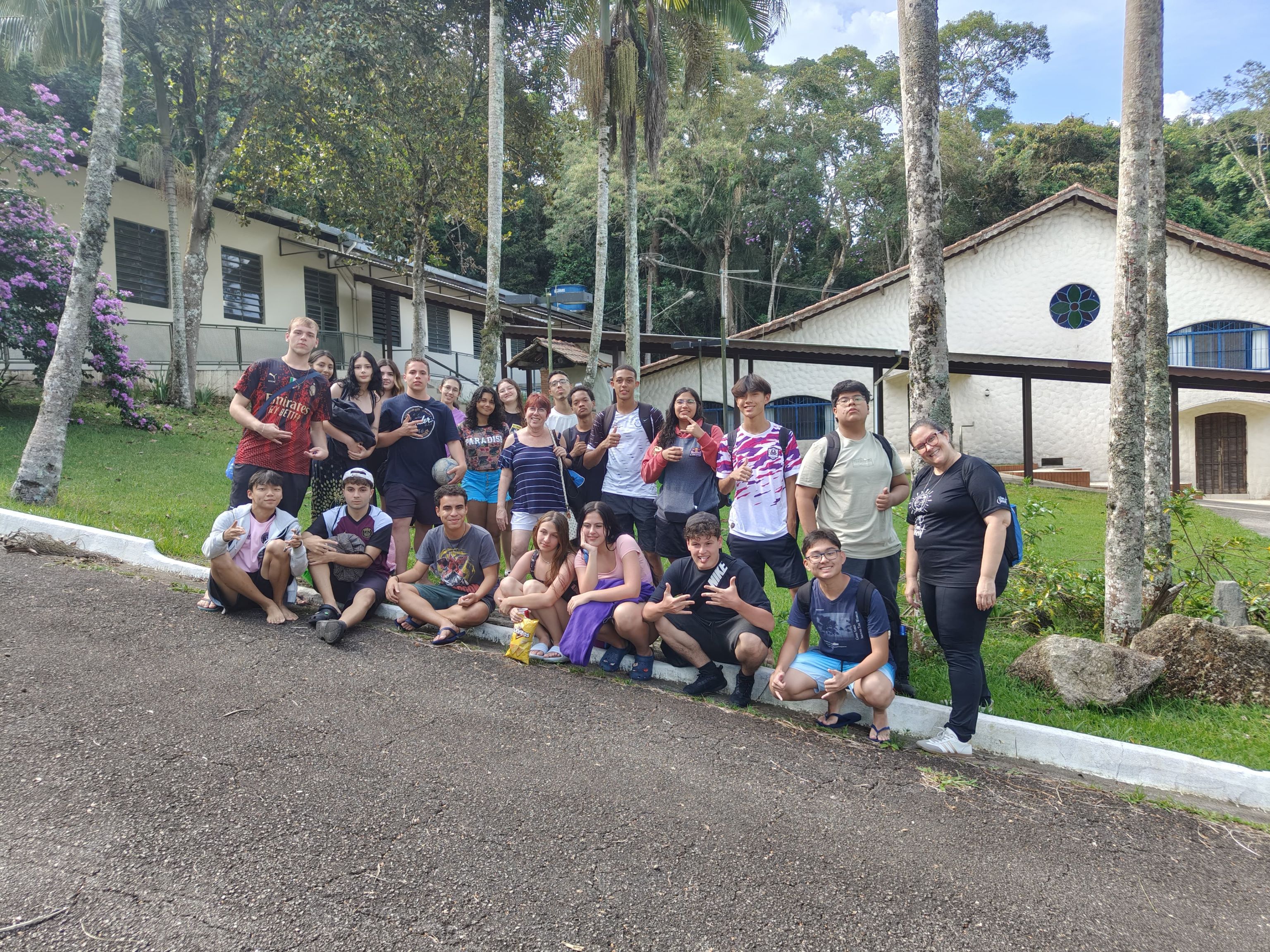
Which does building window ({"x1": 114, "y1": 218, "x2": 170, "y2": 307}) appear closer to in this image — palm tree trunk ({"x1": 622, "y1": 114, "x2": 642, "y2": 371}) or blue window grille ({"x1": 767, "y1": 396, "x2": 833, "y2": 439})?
palm tree trunk ({"x1": 622, "y1": 114, "x2": 642, "y2": 371})

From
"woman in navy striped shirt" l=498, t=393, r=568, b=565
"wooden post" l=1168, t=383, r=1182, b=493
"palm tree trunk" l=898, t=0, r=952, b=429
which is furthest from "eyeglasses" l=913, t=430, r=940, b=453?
"wooden post" l=1168, t=383, r=1182, b=493

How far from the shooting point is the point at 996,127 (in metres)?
37.0

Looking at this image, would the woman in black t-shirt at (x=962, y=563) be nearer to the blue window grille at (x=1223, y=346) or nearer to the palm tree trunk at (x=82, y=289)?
the palm tree trunk at (x=82, y=289)

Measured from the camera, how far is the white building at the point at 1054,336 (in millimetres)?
20906

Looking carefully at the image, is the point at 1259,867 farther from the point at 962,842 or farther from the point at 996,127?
the point at 996,127

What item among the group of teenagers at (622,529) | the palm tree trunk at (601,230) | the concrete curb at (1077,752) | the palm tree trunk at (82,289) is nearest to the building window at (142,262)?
the palm tree trunk at (601,230)

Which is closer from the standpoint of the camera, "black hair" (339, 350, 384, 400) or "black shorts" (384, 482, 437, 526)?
"black shorts" (384, 482, 437, 526)

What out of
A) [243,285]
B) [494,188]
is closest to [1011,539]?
[494,188]

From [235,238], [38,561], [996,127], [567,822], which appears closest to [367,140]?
[235,238]

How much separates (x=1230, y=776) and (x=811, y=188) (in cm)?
3170

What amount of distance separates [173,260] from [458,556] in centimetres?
1354

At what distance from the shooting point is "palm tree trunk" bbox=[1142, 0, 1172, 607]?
641cm

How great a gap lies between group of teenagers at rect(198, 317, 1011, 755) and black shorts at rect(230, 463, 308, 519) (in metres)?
0.02

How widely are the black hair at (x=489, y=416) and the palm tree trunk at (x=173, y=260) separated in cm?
1146
